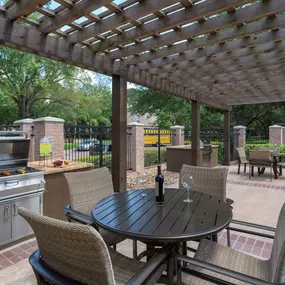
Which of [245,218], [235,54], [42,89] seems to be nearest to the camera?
[235,54]

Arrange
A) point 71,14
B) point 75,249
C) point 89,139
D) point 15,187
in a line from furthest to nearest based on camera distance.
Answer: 1. point 89,139
2. point 15,187
3. point 71,14
4. point 75,249

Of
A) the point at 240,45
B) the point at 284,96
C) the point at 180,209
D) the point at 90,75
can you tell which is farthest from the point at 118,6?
the point at 90,75

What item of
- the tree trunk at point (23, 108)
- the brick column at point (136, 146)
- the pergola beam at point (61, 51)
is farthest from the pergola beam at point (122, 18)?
the tree trunk at point (23, 108)

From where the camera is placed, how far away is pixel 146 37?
112 inches

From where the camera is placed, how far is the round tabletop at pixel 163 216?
1.39m

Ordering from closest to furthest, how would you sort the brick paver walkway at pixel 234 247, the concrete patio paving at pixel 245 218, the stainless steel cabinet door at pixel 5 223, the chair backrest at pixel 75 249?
the chair backrest at pixel 75 249 → the concrete patio paving at pixel 245 218 → the brick paver walkway at pixel 234 247 → the stainless steel cabinet door at pixel 5 223

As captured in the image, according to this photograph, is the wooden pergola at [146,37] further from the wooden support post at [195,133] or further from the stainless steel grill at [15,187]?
the wooden support post at [195,133]

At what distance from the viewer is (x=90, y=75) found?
45.5ft

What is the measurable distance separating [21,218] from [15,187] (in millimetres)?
405

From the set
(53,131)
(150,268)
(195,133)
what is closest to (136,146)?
(195,133)

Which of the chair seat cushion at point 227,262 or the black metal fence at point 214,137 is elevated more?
the black metal fence at point 214,137

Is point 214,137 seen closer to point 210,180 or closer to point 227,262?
point 210,180

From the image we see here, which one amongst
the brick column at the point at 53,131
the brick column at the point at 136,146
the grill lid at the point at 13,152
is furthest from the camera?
the brick column at the point at 136,146

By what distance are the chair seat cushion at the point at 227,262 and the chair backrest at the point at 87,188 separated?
1152 millimetres
